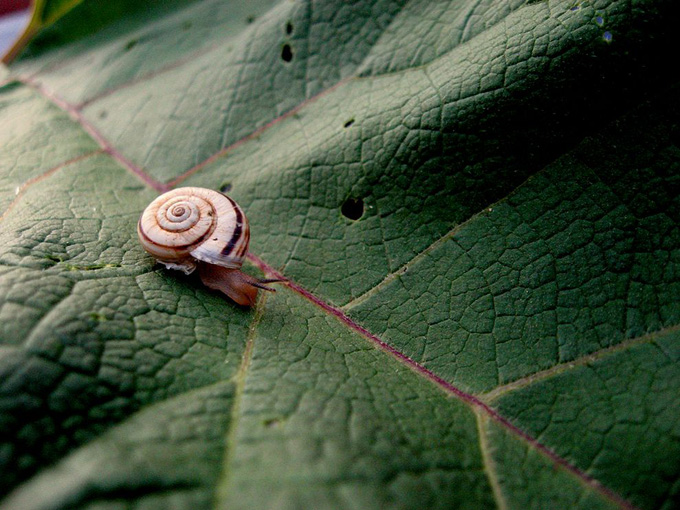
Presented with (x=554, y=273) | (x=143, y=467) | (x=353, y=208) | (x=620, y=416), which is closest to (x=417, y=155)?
(x=353, y=208)

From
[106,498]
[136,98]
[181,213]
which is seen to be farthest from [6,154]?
[106,498]

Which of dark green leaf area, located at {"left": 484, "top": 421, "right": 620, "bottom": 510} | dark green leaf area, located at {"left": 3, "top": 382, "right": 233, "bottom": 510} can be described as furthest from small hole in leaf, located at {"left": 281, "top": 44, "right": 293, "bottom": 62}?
dark green leaf area, located at {"left": 484, "top": 421, "right": 620, "bottom": 510}

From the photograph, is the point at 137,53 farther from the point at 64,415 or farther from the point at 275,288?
the point at 64,415

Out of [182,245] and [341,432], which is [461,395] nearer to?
[341,432]

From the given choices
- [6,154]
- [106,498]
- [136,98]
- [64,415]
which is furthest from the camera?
[136,98]

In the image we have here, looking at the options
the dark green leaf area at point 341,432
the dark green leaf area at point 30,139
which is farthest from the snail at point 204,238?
the dark green leaf area at point 30,139

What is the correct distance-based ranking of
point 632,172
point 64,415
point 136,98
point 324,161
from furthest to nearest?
point 136,98 < point 324,161 < point 632,172 < point 64,415

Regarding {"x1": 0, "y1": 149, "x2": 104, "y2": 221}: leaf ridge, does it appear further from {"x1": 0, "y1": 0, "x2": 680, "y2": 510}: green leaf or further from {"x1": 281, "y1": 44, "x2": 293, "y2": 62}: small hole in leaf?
{"x1": 281, "y1": 44, "x2": 293, "y2": 62}: small hole in leaf

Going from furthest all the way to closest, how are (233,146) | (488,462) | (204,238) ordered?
(233,146)
(204,238)
(488,462)
